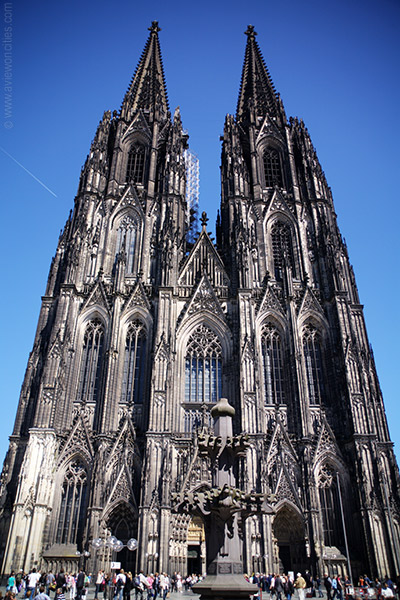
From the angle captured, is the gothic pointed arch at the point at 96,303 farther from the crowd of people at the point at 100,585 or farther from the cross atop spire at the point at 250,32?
the cross atop spire at the point at 250,32

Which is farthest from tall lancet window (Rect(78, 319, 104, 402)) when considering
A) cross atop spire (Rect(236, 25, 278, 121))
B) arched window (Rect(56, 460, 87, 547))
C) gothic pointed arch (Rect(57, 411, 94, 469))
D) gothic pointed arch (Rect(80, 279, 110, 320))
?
cross atop spire (Rect(236, 25, 278, 121))

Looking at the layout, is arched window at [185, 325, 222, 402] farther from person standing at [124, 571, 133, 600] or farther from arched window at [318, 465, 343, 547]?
person standing at [124, 571, 133, 600]

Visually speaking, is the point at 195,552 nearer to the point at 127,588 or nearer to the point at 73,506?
the point at 73,506

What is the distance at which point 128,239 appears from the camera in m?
32.8

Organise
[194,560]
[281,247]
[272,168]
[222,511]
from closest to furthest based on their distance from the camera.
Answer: [222,511] < [194,560] < [281,247] < [272,168]

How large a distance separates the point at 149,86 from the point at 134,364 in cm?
2798

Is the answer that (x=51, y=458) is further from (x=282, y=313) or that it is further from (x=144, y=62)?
(x=144, y=62)

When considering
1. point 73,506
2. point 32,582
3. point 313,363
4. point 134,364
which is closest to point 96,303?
point 134,364

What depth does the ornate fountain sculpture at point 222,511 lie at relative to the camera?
1091 cm

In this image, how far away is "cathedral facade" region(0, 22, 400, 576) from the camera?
22.9 metres

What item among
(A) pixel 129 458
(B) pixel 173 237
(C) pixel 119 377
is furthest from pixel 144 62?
(A) pixel 129 458

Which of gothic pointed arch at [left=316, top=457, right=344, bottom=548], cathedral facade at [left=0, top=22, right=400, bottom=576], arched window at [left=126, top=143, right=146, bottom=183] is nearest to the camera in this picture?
cathedral facade at [left=0, top=22, right=400, bottom=576]

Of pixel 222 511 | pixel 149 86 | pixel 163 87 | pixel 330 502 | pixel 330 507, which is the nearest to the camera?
pixel 222 511

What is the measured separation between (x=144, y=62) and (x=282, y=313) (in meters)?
31.3
